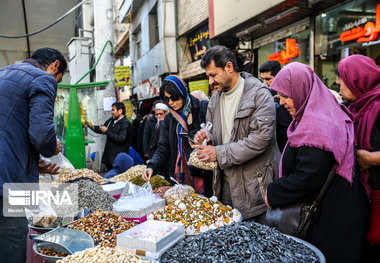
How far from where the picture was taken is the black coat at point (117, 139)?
5.65 m

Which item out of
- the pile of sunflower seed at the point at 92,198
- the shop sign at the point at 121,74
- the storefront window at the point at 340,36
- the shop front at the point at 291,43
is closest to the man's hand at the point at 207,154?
the pile of sunflower seed at the point at 92,198

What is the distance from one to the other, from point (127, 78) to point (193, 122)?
775 centimetres

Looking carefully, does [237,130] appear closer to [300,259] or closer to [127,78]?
[300,259]

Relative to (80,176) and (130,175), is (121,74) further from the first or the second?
(80,176)

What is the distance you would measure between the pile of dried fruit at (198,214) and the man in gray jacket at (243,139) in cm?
20

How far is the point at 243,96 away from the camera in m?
2.23

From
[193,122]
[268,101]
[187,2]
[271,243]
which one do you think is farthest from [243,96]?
[187,2]

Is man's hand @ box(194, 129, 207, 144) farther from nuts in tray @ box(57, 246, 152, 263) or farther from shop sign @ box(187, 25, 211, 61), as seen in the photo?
shop sign @ box(187, 25, 211, 61)

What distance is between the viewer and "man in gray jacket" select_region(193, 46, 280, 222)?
2.09 metres

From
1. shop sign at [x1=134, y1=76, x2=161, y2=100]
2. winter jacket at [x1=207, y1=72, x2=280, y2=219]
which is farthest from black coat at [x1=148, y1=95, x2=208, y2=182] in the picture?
shop sign at [x1=134, y1=76, x2=161, y2=100]

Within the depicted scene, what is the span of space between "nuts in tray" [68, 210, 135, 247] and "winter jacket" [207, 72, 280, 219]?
771 millimetres

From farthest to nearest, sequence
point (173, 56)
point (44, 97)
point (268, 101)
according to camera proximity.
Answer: point (173, 56)
point (268, 101)
point (44, 97)

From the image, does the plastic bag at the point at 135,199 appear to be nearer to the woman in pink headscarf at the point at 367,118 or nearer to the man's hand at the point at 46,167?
the man's hand at the point at 46,167

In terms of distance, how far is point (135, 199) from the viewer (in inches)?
89.1
